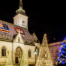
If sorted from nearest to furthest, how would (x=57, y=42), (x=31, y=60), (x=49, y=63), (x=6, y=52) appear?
(x=49, y=63) → (x=6, y=52) → (x=31, y=60) → (x=57, y=42)

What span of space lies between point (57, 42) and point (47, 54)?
27.5m

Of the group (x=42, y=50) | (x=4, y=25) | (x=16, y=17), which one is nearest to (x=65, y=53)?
(x=42, y=50)

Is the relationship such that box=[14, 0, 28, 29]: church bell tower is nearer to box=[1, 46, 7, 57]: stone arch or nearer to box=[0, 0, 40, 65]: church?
box=[0, 0, 40, 65]: church

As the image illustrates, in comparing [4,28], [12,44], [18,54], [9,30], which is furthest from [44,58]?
[9,30]

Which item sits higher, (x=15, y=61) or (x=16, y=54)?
(x=16, y=54)

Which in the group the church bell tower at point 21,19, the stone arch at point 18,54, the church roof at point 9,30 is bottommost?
the stone arch at point 18,54

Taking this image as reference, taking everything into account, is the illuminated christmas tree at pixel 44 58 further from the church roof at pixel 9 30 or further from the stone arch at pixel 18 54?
the church roof at pixel 9 30

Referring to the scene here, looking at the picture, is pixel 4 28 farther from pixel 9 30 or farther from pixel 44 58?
pixel 44 58

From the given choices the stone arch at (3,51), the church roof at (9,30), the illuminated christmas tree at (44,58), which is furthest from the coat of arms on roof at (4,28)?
the illuminated christmas tree at (44,58)

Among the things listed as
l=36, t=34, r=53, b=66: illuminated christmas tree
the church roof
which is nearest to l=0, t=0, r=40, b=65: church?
the church roof

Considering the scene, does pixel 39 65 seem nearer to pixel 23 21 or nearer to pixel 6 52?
pixel 6 52

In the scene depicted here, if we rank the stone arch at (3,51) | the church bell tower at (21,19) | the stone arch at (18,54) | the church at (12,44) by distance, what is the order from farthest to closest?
the church bell tower at (21,19)
the stone arch at (18,54)
the church at (12,44)
the stone arch at (3,51)

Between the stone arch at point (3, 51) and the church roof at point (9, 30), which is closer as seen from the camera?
the stone arch at point (3, 51)

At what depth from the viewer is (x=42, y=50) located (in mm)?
19453
